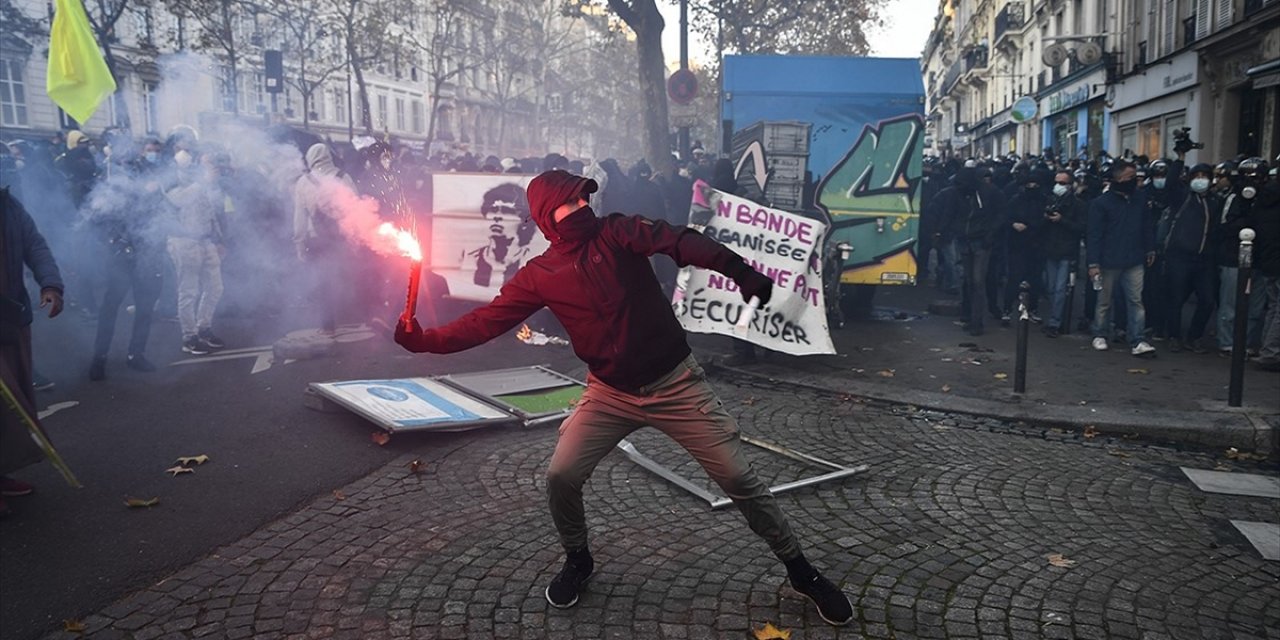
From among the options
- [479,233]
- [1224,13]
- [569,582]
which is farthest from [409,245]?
[1224,13]

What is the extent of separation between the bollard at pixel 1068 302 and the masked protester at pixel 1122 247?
623 mm

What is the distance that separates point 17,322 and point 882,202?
29.5 feet

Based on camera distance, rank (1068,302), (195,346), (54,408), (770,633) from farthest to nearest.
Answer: (1068,302)
(195,346)
(54,408)
(770,633)

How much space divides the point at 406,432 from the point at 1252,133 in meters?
19.4

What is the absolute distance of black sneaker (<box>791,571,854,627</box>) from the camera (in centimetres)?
356

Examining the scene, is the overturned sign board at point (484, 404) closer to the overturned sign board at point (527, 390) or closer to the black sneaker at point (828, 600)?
the overturned sign board at point (527, 390)

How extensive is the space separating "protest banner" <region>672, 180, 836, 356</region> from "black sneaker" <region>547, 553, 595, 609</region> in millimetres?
4601

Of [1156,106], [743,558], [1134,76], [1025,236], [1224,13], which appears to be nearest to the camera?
[743,558]

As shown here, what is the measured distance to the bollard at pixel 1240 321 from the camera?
681 cm

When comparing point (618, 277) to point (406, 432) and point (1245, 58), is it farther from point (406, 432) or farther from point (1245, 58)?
point (1245, 58)

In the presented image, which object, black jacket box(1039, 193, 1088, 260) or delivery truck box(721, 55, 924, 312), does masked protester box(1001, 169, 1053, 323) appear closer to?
black jacket box(1039, 193, 1088, 260)

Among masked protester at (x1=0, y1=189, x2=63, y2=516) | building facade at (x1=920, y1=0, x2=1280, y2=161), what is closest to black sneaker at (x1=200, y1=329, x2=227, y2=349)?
masked protester at (x1=0, y1=189, x2=63, y2=516)

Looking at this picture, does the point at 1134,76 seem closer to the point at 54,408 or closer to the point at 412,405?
the point at 412,405

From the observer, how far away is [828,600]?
357cm
